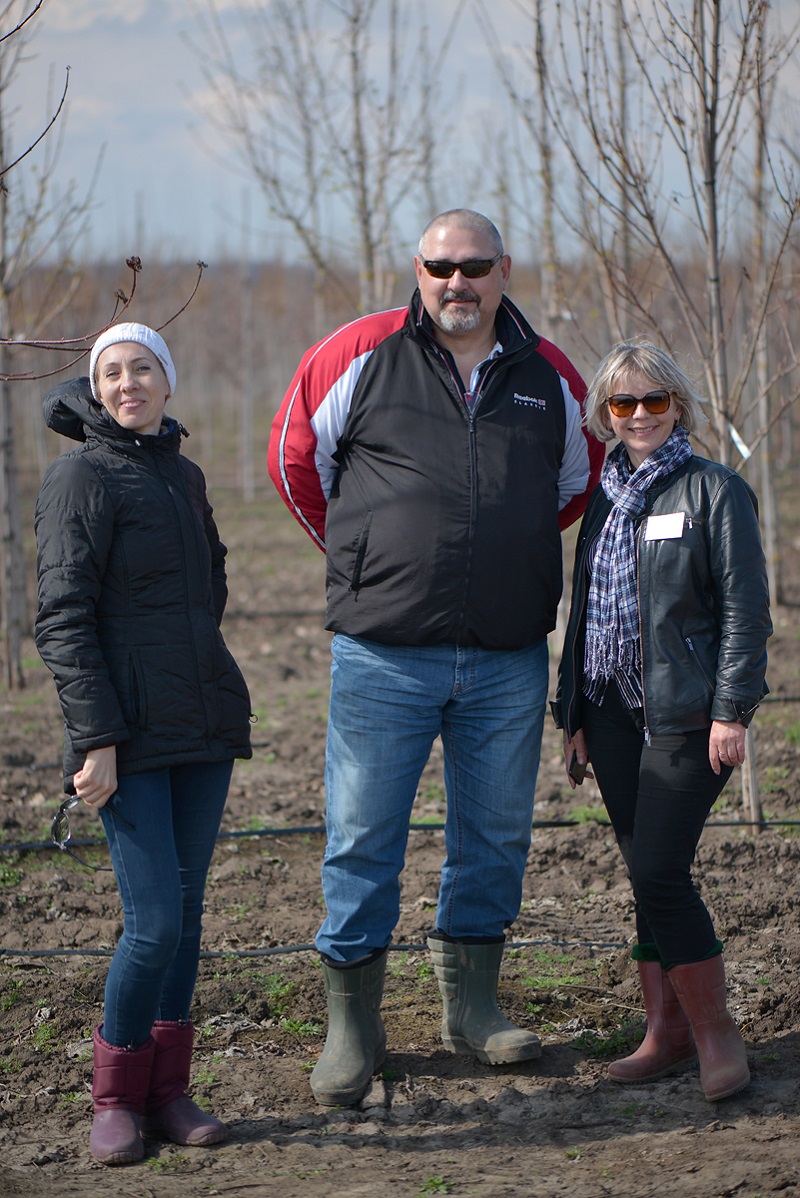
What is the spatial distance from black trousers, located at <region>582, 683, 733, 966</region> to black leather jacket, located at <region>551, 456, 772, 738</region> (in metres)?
0.08

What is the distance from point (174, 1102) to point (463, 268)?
7.70 ft

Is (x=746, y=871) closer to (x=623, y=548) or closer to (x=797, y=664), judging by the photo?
(x=623, y=548)

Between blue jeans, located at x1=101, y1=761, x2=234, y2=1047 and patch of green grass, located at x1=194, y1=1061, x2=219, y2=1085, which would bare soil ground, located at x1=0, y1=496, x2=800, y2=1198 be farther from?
blue jeans, located at x1=101, y1=761, x2=234, y2=1047

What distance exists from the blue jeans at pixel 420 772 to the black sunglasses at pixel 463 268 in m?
1.04

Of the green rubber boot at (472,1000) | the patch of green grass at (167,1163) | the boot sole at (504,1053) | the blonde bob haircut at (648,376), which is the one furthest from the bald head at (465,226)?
the patch of green grass at (167,1163)

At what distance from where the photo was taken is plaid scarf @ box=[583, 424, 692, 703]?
307cm

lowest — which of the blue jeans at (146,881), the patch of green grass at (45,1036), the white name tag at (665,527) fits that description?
the patch of green grass at (45,1036)

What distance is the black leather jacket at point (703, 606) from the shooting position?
2.92 metres

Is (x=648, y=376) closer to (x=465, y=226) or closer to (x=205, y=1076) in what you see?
(x=465, y=226)

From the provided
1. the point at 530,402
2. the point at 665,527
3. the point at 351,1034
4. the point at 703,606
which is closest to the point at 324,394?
the point at 530,402

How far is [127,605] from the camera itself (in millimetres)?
2846

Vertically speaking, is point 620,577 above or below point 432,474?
below

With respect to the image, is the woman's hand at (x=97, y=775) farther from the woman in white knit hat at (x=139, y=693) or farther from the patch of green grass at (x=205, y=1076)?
the patch of green grass at (x=205, y=1076)

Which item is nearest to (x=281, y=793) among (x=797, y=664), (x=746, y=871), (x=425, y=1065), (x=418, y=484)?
(x=746, y=871)
